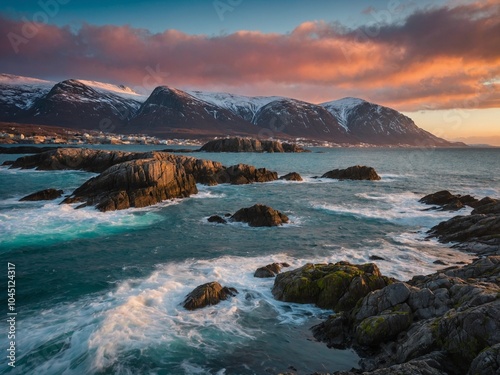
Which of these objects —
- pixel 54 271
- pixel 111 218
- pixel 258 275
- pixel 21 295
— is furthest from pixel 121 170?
pixel 258 275

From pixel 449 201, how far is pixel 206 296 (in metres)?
37.0

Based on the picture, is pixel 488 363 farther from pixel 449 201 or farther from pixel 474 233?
pixel 449 201

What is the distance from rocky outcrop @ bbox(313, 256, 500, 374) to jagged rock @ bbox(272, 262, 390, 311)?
1.62 meters

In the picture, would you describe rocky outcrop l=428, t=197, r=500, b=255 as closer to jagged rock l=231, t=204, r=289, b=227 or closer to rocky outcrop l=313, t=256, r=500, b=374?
rocky outcrop l=313, t=256, r=500, b=374

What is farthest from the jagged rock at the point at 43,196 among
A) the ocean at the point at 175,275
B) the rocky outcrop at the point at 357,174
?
the rocky outcrop at the point at 357,174

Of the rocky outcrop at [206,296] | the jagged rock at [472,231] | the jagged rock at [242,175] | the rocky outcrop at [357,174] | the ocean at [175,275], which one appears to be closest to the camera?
the ocean at [175,275]

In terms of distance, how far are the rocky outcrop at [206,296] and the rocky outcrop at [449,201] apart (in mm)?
32967

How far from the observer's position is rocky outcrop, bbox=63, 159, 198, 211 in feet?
127

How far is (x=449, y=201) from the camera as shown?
40.8m

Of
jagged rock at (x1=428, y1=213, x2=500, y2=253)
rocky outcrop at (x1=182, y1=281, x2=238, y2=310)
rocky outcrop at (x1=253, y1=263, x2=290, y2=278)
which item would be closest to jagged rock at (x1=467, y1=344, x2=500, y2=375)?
rocky outcrop at (x1=182, y1=281, x2=238, y2=310)

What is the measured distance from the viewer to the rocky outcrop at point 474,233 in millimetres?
23584

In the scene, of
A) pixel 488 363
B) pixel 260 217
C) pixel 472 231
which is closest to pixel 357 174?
pixel 260 217

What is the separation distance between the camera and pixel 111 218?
111ft

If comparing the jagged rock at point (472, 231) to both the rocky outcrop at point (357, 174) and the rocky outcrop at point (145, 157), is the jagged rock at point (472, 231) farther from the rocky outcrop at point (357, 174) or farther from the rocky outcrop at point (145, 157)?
the rocky outcrop at point (357, 174)
